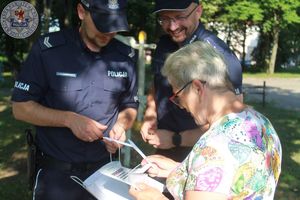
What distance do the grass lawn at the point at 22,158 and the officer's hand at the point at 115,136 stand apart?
3.41 m

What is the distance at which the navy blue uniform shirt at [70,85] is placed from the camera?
277 centimetres

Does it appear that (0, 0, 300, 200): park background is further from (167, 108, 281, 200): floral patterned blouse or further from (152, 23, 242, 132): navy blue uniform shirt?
(167, 108, 281, 200): floral patterned blouse

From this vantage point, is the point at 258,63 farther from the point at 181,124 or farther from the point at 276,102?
the point at 181,124

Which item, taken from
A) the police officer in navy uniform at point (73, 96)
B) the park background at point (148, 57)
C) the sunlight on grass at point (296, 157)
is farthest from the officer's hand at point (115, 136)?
the sunlight on grass at point (296, 157)

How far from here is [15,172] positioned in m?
7.10

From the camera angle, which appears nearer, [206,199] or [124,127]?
[206,199]

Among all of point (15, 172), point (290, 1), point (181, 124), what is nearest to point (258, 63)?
point (290, 1)

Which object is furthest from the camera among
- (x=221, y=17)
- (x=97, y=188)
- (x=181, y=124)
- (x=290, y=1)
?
(x=290, y=1)

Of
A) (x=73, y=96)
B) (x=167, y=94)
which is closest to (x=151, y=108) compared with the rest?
(x=167, y=94)

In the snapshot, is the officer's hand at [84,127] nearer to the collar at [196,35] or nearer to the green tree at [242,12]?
the collar at [196,35]

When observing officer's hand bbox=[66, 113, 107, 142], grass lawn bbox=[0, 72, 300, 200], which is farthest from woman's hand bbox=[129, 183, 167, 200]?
grass lawn bbox=[0, 72, 300, 200]

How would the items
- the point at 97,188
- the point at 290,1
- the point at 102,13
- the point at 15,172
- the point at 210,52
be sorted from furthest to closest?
1. the point at 290,1
2. the point at 15,172
3. the point at 102,13
4. the point at 97,188
5. the point at 210,52

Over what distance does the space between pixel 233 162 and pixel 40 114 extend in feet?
4.22

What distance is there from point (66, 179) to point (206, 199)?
50.0 inches
